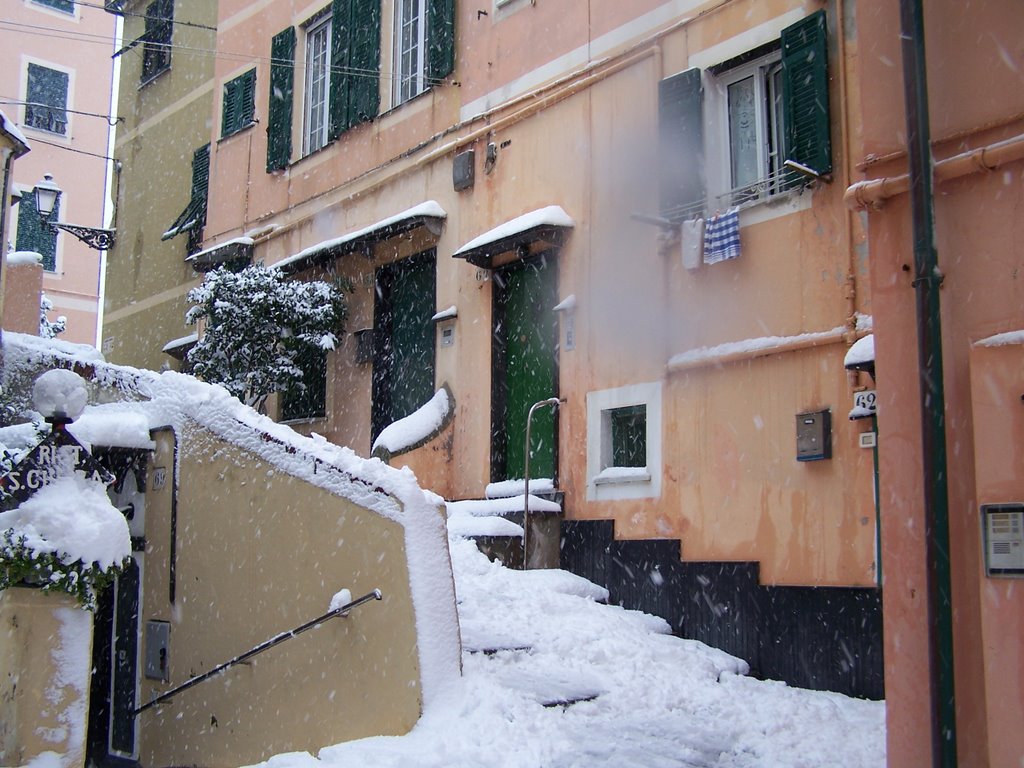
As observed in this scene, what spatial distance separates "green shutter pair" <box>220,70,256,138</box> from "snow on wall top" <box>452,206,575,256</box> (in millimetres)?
6320

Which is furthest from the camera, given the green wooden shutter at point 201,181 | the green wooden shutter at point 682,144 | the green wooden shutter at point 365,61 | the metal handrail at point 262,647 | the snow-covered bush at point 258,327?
the green wooden shutter at point 201,181

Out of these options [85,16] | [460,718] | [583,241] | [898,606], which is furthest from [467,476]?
[85,16]

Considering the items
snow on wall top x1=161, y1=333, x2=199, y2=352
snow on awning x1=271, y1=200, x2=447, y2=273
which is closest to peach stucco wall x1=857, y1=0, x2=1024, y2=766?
Answer: snow on awning x1=271, y1=200, x2=447, y2=273

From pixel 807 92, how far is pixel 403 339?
574 centimetres

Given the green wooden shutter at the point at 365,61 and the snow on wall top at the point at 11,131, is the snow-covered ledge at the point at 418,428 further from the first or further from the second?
the snow on wall top at the point at 11,131

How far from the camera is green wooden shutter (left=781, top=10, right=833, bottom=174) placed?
24.6 feet

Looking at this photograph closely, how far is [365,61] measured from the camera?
1238 centimetres

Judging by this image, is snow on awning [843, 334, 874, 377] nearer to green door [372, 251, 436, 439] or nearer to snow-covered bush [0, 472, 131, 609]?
snow-covered bush [0, 472, 131, 609]

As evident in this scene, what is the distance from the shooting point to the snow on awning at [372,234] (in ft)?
36.3

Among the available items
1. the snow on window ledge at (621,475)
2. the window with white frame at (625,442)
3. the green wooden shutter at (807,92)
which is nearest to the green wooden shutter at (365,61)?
the window with white frame at (625,442)

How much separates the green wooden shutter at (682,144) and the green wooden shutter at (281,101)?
6.64 meters

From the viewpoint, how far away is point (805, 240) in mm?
7570

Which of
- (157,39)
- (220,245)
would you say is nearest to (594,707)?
(220,245)

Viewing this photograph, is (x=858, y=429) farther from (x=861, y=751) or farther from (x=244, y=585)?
(x=244, y=585)
